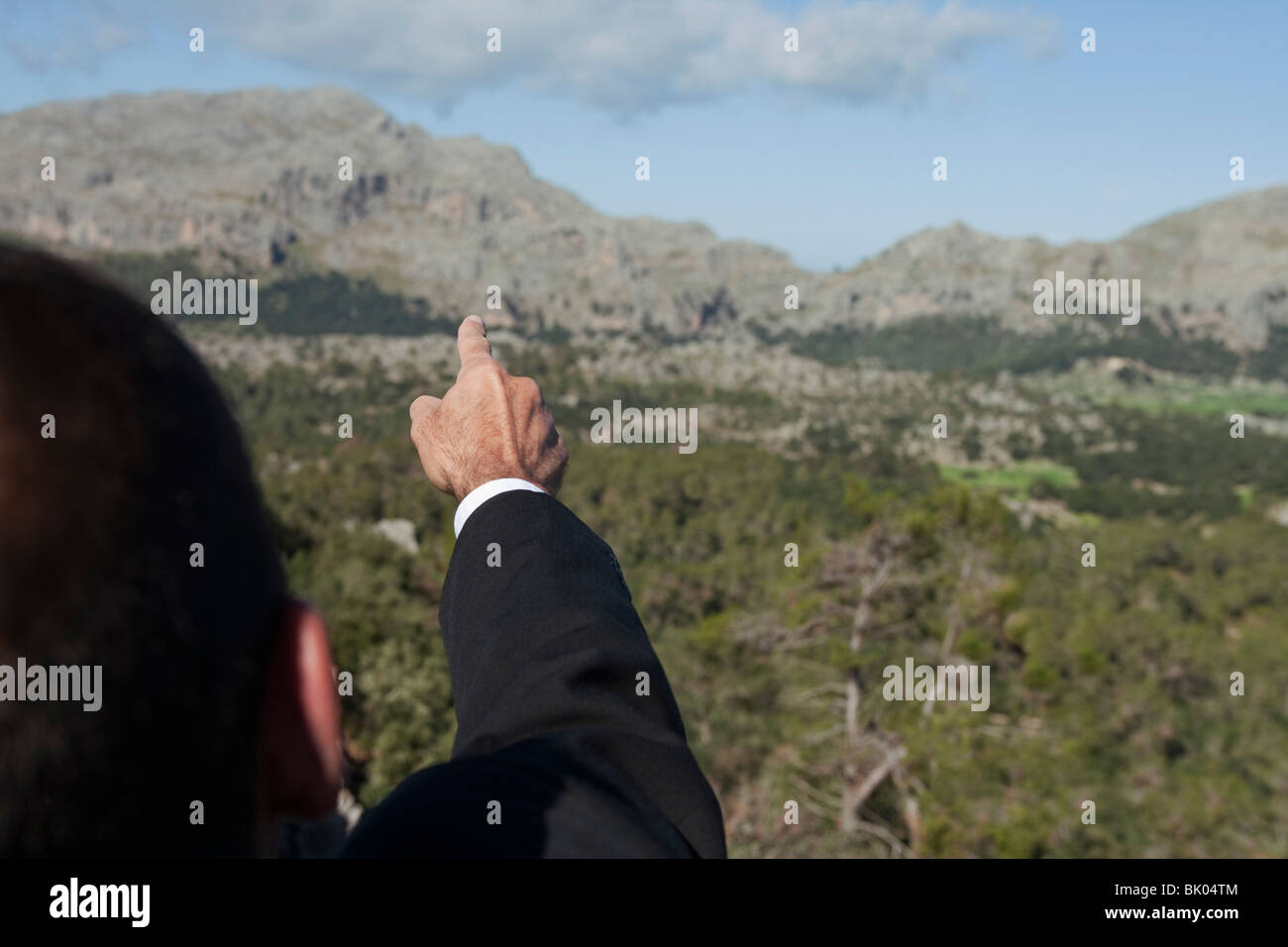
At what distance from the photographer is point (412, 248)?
400ft

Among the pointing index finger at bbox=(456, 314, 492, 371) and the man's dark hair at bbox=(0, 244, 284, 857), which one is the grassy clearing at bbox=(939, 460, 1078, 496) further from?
the man's dark hair at bbox=(0, 244, 284, 857)

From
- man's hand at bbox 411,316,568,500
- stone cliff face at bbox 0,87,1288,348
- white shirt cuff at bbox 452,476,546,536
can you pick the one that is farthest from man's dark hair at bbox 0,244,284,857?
stone cliff face at bbox 0,87,1288,348

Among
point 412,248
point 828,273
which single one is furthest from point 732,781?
point 828,273

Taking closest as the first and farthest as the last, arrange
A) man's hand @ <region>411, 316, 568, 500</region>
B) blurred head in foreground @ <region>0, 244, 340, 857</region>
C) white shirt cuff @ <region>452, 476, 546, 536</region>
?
blurred head in foreground @ <region>0, 244, 340, 857</region>
white shirt cuff @ <region>452, 476, 546, 536</region>
man's hand @ <region>411, 316, 568, 500</region>

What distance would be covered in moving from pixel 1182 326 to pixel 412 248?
11267cm

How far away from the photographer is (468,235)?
126m

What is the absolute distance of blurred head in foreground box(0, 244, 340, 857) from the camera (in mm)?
555

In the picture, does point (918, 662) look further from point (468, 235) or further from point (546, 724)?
point (468, 235)

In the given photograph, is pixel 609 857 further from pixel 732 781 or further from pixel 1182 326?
pixel 1182 326

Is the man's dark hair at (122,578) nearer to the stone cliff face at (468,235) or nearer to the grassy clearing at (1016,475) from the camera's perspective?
the grassy clearing at (1016,475)

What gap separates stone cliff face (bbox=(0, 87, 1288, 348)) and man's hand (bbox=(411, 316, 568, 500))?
3987 inches

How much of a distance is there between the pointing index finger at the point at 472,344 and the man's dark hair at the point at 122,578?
123 centimetres

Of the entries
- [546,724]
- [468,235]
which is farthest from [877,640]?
[468,235]

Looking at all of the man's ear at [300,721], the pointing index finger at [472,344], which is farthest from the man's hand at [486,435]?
the man's ear at [300,721]
